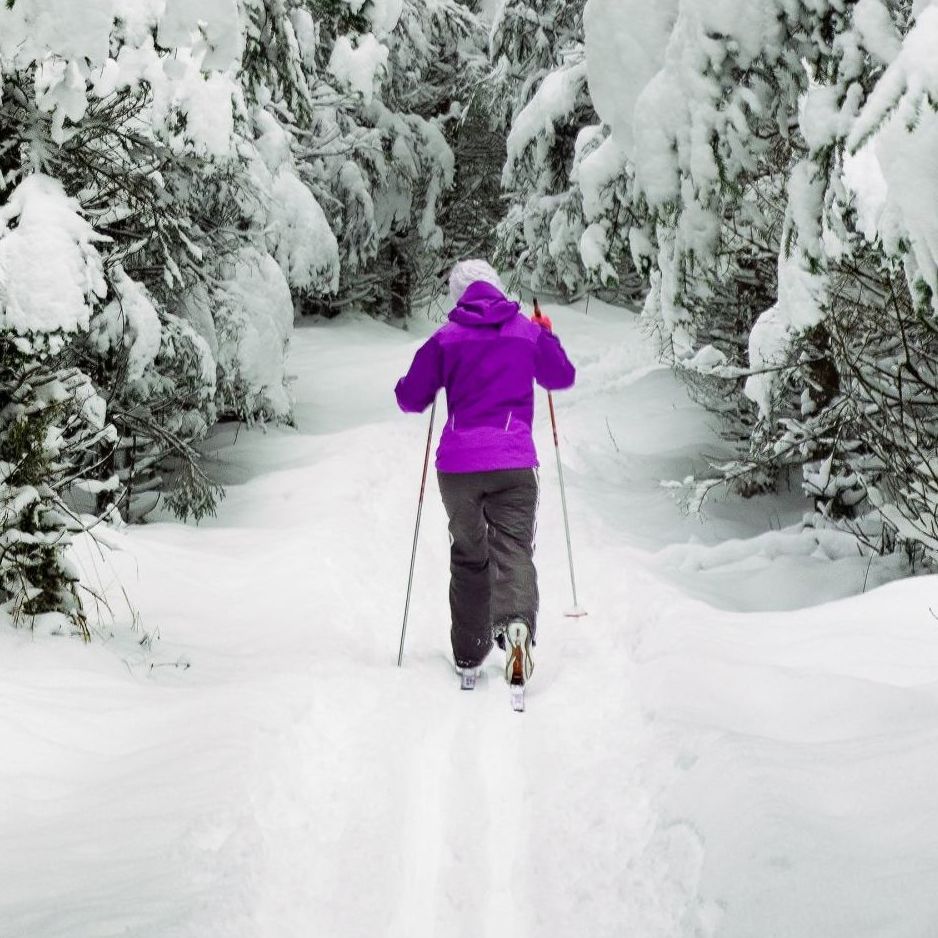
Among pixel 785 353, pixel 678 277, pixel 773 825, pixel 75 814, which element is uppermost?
pixel 678 277

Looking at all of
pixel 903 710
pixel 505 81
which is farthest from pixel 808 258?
pixel 505 81

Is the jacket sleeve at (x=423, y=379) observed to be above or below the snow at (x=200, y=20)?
below

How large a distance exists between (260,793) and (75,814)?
627 mm

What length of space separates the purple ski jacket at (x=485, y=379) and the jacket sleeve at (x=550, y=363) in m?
0.05

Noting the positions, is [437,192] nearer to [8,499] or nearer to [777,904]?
[8,499]

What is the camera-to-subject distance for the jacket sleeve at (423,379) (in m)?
5.21

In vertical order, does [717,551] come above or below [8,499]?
below

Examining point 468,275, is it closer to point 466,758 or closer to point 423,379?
point 423,379

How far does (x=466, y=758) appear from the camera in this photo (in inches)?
164

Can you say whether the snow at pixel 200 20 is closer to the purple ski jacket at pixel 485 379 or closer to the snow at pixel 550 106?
the purple ski jacket at pixel 485 379

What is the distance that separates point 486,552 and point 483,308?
1256 mm

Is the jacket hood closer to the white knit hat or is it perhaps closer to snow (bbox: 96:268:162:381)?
the white knit hat

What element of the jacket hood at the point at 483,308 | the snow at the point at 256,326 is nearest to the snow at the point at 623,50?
the jacket hood at the point at 483,308

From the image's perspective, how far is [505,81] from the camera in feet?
48.0
